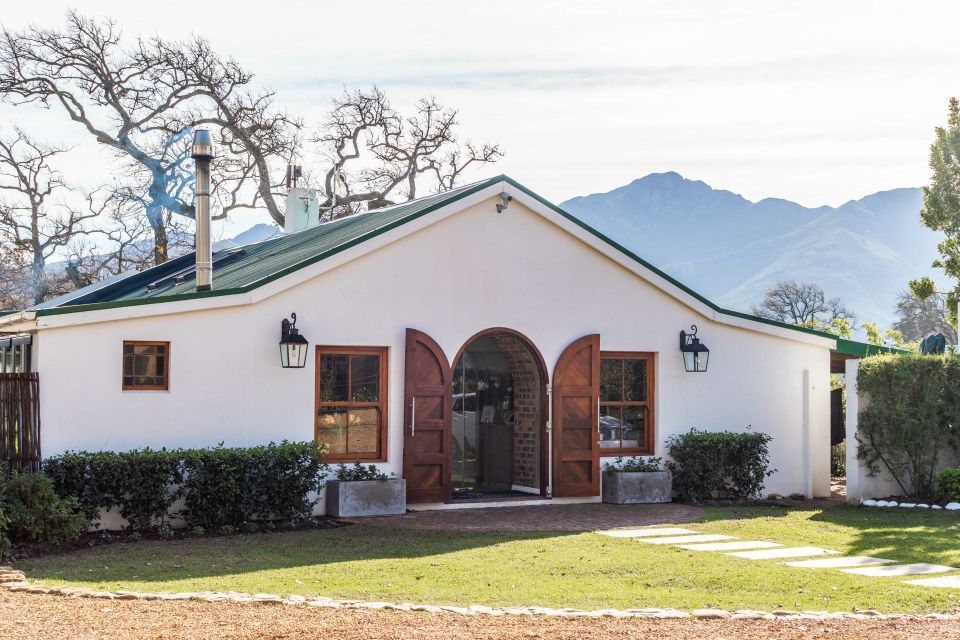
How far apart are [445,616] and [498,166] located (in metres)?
29.7

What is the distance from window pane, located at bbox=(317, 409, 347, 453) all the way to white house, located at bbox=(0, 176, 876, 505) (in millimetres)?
21

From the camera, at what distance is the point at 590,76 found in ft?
60.9

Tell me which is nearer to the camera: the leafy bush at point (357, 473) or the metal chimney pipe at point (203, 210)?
the leafy bush at point (357, 473)

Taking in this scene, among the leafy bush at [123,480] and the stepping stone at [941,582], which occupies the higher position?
the leafy bush at [123,480]

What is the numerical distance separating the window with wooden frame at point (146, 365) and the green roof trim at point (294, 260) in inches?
20.7

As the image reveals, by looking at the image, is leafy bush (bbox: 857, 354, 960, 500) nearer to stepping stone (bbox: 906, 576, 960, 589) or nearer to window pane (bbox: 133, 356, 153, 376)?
stepping stone (bbox: 906, 576, 960, 589)

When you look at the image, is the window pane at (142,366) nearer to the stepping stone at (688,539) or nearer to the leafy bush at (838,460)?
the stepping stone at (688,539)

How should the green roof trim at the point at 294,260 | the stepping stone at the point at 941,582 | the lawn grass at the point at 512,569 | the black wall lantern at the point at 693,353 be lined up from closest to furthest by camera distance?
the lawn grass at the point at 512,569 < the stepping stone at the point at 941,582 < the green roof trim at the point at 294,260 < the black wall lantern at the point at 693,353

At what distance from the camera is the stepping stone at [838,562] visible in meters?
9.84

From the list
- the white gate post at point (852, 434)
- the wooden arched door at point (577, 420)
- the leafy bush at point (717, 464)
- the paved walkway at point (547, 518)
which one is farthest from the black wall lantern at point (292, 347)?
the white gate post at point (852, 434)

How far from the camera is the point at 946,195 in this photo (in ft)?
66.5

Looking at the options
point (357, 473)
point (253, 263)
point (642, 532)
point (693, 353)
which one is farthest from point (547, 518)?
point (253, 263)

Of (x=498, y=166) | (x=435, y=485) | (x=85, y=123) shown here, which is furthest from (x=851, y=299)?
(x=435, y=485)

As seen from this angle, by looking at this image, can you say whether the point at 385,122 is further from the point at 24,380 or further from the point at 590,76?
the point at 24,380
